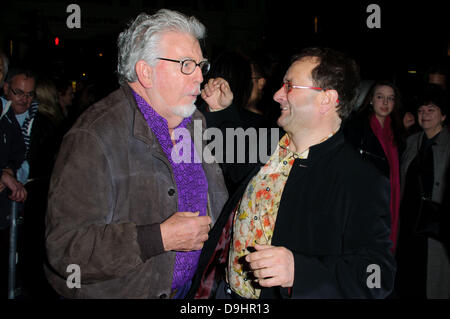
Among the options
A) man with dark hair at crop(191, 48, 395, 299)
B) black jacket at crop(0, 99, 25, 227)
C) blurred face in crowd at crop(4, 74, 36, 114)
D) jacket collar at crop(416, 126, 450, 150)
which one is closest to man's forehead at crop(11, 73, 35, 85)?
blurred face in crowd at crop(4, 74, 36, 114)

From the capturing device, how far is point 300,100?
7.25ft

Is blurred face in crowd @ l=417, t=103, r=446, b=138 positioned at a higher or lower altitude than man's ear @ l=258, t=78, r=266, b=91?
lower

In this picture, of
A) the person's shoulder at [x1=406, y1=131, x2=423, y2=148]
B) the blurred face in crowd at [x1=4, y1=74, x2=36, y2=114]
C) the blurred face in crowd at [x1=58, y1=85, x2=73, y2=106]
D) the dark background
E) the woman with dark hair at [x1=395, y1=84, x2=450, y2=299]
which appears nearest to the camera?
the woman with dark hair at [x1=395, y1=84, x2=450, y2=299]

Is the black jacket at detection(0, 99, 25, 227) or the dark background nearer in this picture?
the black jacket at detection(0, 99, 25, 227)

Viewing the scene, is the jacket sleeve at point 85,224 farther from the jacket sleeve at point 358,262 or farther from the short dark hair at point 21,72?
the short dark hair at point 21,72

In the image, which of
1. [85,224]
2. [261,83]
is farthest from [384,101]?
[85,224]

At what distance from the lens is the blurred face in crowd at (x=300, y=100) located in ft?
7.20


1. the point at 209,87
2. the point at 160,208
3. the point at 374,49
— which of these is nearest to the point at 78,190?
the point at 160,208

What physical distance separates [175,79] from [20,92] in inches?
125

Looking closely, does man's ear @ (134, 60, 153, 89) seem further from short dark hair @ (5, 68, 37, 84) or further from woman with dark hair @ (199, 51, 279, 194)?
short dark hair @ (5, 68, 37, 84)

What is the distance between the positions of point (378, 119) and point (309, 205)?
3625 millimetres

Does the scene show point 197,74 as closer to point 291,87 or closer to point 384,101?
point 291,87

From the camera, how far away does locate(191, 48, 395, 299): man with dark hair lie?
1750 millimetres

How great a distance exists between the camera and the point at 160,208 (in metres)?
1.98
